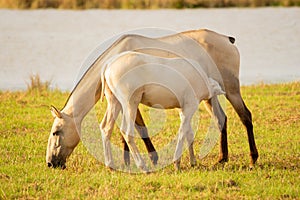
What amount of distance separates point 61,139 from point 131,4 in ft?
61.1

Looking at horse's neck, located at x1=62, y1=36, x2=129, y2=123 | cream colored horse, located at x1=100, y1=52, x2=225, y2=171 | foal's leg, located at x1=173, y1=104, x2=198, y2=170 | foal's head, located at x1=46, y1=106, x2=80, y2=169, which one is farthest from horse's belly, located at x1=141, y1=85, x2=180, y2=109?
foal's head, located at x1=46, y1=106, x2=80, y2=169

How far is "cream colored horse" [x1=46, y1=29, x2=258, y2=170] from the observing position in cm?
799

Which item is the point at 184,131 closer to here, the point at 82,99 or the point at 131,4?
the point at 82,99

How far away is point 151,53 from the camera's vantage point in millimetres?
8234

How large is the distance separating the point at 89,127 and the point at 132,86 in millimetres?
2784

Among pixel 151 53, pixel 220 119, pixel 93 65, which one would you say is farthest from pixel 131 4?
pixel 93 65

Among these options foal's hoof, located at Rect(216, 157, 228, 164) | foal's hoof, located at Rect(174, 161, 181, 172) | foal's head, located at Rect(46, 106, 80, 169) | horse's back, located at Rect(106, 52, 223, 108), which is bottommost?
foal's hoof, located at Rect(216, 157, 228, 164)

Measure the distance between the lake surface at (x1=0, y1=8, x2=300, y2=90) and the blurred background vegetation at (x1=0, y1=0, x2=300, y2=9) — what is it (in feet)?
1.08

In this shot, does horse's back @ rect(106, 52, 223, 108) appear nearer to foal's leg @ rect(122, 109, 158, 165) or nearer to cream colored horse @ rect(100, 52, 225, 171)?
cream colored horse @ rect(100, 52, 225, 171)

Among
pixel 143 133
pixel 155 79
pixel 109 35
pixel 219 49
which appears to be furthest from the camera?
pixel 109 35

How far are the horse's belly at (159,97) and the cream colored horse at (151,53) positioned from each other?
0.64 meters

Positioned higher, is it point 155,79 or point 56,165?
point 155,79

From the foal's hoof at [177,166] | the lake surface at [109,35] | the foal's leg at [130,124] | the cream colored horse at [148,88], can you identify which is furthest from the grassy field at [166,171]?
the lake surface at [109,35]

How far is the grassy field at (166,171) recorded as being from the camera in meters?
6.84
